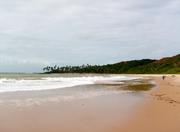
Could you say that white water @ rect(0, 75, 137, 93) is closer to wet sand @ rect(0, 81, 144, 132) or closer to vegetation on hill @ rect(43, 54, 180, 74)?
wet sand @ rect(0, 81, 144, 132)

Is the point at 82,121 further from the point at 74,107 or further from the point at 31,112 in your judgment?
the point at 74,107

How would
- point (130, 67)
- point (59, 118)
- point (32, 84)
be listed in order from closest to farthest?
A: point (59, 118), point (32, 84), point (130, 67)

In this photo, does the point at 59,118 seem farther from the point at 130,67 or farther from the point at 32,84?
the point at 130,67

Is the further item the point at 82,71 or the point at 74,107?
the point at 82,71

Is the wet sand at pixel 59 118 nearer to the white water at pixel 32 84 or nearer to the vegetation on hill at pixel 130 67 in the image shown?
the white water at pixel 32 84

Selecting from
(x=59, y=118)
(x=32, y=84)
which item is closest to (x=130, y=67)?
(x=32, y=84)

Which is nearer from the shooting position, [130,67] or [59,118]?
[59,118]

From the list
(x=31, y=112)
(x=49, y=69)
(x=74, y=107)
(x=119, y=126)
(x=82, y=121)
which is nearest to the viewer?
(x=119, y=126)

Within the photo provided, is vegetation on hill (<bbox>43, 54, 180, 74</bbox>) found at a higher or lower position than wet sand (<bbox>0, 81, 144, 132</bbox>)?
higher

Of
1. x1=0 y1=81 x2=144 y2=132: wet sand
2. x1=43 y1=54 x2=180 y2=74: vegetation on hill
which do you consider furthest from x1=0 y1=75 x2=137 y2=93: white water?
x1=43 y1=54 x2=180 y2=74: vegetation on hill

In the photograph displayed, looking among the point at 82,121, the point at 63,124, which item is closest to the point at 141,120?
the point at 82,121

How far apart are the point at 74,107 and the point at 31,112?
2.02 metres

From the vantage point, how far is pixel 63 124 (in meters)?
8.38

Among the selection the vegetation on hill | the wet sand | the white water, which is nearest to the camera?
the wet sand
